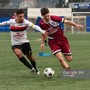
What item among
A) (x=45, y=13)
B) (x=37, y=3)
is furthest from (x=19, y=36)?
(x=37, y=3)

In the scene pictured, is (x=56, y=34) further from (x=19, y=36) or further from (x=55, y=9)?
(x=55, y=9)

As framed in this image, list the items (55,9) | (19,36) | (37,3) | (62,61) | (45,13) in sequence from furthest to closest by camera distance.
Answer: (37,3)
(55,9)
(19,36)
(62,61)
(45,13)

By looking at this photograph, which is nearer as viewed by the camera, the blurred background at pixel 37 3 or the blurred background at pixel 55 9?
the blurred background at pixel 55 9

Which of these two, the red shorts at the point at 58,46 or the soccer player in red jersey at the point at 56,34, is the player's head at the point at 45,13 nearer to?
the soccer player in red jersey at the point at 56,34

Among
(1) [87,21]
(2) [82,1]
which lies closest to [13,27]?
(1) [87,21]

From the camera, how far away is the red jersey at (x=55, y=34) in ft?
40.8

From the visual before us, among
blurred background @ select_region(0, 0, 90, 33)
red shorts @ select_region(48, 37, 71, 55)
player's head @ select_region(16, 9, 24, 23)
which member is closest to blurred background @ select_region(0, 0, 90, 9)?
blurred background @ select_region(0, 0, 90, 33)

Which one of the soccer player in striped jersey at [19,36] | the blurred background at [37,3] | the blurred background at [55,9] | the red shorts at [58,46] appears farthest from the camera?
the blurred background at [37,3]

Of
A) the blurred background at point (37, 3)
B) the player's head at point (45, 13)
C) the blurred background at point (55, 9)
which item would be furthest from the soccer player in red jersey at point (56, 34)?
the blurred background at point (37, 3)

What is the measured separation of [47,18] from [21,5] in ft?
198

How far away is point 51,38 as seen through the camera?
12750 millimetres

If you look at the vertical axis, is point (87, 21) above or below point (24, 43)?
below

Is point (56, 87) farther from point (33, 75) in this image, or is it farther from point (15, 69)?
point (15, 69)

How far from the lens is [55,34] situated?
41.6 feet
